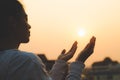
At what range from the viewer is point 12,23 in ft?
10.7

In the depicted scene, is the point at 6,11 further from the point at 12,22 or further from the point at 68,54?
the point at 68,54

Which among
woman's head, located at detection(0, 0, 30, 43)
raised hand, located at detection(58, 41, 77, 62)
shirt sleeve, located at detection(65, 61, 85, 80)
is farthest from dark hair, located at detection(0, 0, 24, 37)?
raised hand, located at detection(58, 41, 77, 62)

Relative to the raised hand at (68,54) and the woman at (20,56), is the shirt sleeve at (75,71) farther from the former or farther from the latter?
the raised hand at (68,54)

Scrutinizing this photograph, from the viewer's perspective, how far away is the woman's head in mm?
3254

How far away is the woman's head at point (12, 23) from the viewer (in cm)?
325

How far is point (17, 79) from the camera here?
3.04 metres

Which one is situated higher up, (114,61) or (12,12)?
(12,12)

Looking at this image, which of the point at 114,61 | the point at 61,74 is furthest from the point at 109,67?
the point at 61,74

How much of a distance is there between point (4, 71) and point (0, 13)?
1.39 feet

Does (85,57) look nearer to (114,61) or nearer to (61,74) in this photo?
(61,74)

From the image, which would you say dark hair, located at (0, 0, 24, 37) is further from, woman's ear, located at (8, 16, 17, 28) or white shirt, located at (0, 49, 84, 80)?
white shirt, located at (0, 49, 84, 80)

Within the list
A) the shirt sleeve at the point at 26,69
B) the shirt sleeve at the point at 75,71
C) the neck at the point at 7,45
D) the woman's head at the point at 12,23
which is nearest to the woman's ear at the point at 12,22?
the woman's head at the point at 12,23

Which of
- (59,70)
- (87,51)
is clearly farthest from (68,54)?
(87,51)

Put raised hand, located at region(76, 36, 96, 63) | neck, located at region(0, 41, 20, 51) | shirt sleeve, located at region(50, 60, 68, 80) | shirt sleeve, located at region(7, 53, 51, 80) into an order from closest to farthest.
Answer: shirt sleeve, located at region(7, 53, 51, 80) → neck, located at region(0, 41, 20, 51) → raised hand, located at region(76, 36, 96, 63) → shirt sleeve, located at region(50, 60, 68, 80)
